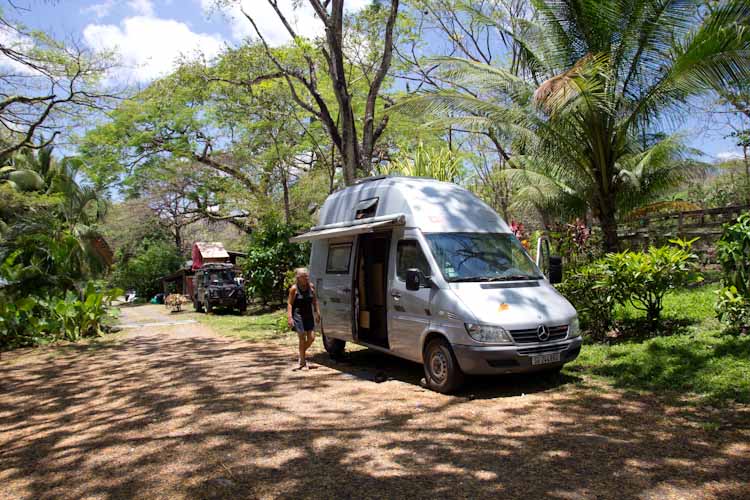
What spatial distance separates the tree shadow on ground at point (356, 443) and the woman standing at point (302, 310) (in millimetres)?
924

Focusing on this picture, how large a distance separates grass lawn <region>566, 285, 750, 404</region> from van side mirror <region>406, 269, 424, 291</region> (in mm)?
2482

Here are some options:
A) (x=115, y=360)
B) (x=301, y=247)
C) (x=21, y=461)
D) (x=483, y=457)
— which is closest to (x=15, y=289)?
(x=115, y=360)

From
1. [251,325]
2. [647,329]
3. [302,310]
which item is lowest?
[251,325]

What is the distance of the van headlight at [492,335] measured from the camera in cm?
669

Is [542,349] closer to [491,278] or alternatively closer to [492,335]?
[492,335]

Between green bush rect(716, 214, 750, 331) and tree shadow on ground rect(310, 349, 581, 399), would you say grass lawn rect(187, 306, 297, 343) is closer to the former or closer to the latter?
tree shadow on ground rect(310, 349, 581, 399)

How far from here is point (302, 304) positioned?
9.30m

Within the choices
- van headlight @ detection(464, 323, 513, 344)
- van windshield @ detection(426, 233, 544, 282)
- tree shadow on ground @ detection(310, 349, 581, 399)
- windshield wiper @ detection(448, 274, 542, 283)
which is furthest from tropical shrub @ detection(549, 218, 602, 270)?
van headlight @ detection(464, 323, 513, 344)

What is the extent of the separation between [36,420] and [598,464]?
19.9ft

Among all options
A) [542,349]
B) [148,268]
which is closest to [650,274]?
[542,349]

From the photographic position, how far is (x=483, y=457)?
4.82 m

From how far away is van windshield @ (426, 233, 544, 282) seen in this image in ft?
24.8

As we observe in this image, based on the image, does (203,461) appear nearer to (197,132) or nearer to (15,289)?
→ (15,289)

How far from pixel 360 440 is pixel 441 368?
210 cm
